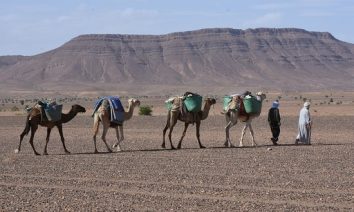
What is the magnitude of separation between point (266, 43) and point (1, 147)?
586 feet

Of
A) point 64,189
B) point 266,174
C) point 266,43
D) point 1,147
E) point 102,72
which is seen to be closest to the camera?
point 64,189

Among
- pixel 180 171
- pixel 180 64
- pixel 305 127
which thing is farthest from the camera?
pixel 180 64

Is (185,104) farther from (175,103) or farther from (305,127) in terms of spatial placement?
(305,127)

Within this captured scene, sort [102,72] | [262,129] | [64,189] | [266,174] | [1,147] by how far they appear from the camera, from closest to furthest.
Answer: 1. [64,189]
2. [266,174]
3. [1,147]
4. [262,129]
5. [102,72]

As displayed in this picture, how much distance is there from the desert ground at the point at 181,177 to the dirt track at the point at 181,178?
16 millimetres

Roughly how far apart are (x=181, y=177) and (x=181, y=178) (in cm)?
15

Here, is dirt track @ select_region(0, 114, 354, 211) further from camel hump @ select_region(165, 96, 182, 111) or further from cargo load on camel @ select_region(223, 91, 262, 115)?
camel hump @ select_region(165, 96, 182, 111)

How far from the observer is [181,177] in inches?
583

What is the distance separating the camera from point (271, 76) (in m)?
172

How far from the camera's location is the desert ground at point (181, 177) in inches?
455

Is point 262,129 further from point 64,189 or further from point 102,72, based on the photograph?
point 102,72

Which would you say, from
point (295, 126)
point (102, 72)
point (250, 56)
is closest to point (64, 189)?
point (295, 126)

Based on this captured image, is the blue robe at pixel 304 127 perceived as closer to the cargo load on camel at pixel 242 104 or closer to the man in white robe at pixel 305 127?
the man in white robe at pixel 305 127

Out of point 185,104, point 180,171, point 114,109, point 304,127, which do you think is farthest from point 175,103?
point 180,171
